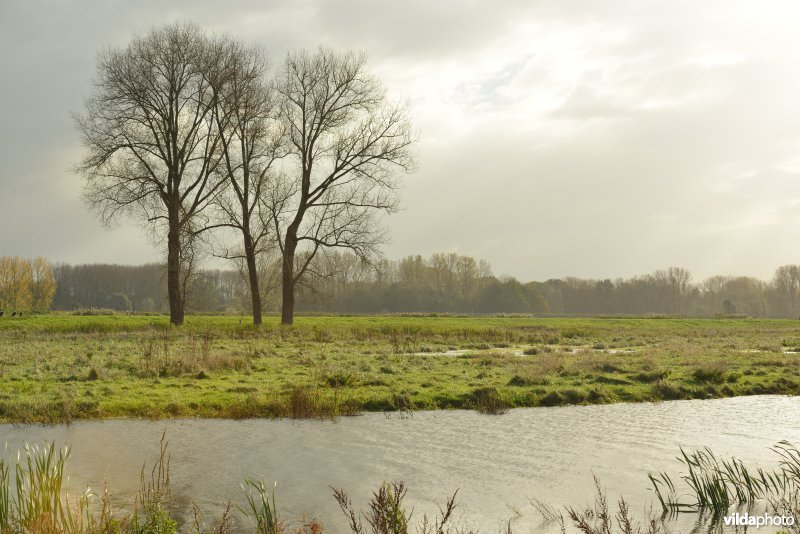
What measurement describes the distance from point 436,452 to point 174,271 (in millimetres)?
29941

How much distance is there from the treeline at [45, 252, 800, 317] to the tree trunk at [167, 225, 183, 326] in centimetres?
5708

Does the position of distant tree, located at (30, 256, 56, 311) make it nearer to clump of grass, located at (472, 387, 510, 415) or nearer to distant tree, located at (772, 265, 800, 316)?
clump of grass, located at (472, 387, 510, 415)

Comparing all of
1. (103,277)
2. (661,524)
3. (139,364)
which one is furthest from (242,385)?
(103,277)

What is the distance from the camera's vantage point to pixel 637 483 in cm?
981

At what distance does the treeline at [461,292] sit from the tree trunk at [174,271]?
57.1 metres

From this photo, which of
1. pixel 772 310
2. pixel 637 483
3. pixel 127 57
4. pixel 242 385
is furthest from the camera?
pixel 772 310

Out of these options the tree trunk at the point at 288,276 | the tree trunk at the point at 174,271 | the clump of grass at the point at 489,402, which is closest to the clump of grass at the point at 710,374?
the clump of grass at the point at 489,402

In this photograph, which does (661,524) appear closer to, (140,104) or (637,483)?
(637,483)

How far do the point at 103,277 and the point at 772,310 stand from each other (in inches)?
5600

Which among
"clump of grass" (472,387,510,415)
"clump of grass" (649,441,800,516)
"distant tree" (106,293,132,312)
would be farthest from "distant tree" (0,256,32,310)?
"clump of grass" (649,441,800,516)

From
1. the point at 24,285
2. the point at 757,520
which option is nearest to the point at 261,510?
the point at 757,520

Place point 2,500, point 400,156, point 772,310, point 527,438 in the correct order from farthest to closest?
point 772,310 < point 400,156 < point 527,438 < point 2,500

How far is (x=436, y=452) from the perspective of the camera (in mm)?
11828

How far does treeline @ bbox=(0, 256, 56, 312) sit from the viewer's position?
334 ft
